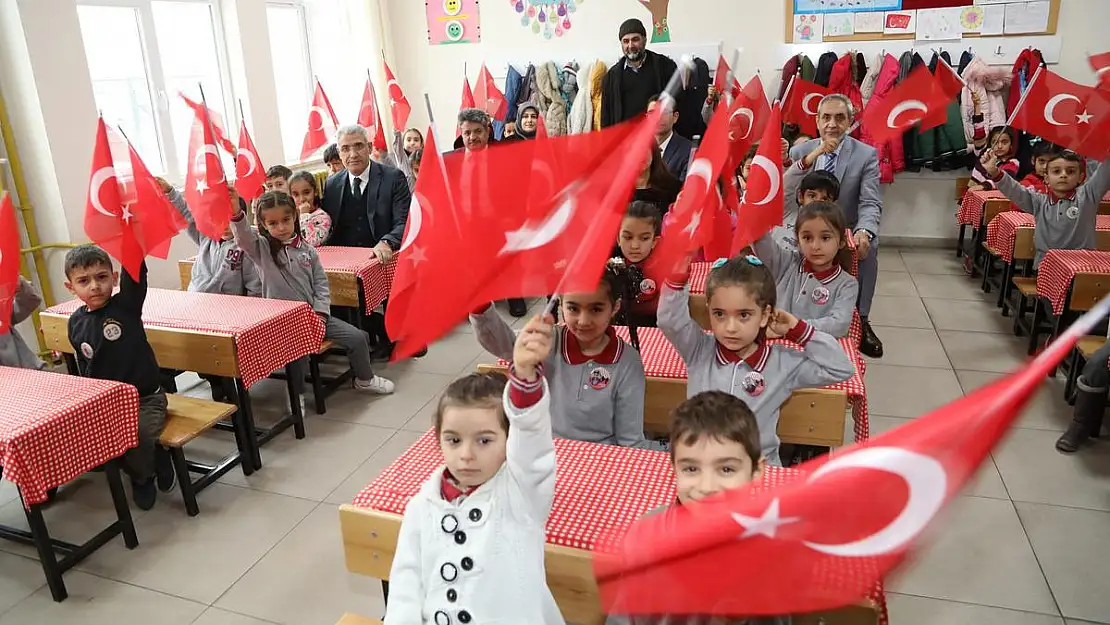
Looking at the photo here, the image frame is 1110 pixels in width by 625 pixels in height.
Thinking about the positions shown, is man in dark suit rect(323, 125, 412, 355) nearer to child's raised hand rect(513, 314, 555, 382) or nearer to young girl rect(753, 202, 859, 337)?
young girl rect(753, 202, 859, 337)

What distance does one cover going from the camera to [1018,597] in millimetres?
2404

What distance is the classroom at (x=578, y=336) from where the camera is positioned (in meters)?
1.47

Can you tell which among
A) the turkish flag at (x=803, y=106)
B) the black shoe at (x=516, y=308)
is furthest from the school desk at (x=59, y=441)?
the turkish flag at (x=803, y=106)

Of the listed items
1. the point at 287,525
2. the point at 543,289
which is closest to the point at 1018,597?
the point at 543,289

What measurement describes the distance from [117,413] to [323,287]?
1.51 m

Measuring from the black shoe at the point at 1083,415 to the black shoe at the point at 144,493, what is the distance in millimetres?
3857

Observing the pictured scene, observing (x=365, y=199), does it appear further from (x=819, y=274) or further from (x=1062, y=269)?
(x=1062, y=269)

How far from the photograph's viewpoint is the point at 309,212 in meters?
4.86

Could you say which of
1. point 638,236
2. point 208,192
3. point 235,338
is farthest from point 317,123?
point 638,236

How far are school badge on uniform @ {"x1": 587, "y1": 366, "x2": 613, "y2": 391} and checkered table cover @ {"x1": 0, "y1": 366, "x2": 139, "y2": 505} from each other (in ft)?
5.42

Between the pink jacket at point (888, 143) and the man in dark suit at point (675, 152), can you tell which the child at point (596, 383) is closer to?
the man in dark suit at point (675, 152)

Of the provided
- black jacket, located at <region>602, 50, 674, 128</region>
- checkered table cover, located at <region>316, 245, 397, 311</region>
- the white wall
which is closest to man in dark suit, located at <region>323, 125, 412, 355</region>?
checkered table cover, located at <region>316, 245, 397, 311</region>

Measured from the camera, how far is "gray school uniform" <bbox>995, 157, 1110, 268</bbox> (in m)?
4.23

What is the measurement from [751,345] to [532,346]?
1.01m
